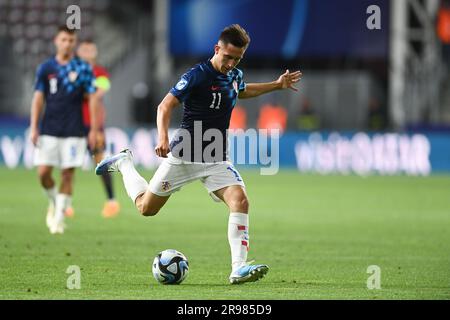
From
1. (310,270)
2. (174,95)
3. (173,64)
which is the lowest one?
(310,270)

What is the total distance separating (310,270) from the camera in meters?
10.1

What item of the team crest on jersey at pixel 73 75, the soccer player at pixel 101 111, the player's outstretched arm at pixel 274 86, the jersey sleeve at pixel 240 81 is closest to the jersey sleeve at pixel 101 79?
the soccer player at pixel 101 111

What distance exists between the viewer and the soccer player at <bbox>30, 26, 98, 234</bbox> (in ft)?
42.3

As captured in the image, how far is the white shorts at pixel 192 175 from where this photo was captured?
9289 millimetres

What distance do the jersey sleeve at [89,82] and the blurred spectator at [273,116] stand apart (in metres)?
17.3

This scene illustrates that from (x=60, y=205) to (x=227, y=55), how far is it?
15.3 feet

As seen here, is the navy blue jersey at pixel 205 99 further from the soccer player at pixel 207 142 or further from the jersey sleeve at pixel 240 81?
the jersey sleeve at pixel 240 81

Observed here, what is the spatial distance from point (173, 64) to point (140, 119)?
107 inches

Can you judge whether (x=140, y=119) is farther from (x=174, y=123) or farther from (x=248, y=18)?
(x=248, y=18)

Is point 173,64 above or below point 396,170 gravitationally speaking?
above

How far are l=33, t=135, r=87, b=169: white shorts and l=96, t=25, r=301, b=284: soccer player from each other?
3413 mm

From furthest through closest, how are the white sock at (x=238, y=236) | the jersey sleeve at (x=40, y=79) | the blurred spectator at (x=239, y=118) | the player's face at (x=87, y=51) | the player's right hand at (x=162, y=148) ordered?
the blurred spectator at (x=239, y=118)
the player's face at (x=87, y=51)
the jersey sleeve at (x=40, y=79)
the white sock at (x=238, y=236)
the player's right hand at (x=162, y=148)

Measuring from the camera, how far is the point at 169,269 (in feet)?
29.3

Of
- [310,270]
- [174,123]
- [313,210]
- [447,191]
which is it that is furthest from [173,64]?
[310,270]
